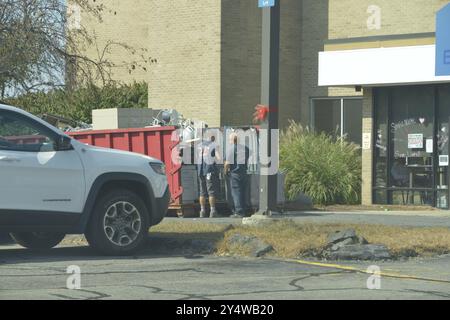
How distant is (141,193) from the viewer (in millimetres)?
12281

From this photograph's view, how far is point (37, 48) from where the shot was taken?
21.6m

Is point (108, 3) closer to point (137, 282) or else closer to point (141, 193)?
point (141, 193)

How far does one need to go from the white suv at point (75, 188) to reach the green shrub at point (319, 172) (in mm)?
11614

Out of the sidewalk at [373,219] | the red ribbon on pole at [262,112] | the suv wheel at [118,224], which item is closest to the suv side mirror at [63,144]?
the suv wheel at [118,224]

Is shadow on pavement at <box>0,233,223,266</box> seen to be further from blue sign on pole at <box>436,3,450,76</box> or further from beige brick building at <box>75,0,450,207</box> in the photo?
beige brick building at <box>75,0,450,207</box>

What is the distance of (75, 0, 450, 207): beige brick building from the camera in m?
23.1

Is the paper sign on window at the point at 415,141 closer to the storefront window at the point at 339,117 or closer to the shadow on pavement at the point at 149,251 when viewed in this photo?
the storefront window at the point at 339,117

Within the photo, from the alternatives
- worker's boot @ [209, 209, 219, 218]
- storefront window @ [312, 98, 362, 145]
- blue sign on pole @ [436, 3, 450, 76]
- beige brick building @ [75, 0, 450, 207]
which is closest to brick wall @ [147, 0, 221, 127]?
beige brick building @ [75, 0, 450, 207]

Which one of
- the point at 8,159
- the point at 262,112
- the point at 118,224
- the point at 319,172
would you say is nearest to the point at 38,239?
the point at 118,224

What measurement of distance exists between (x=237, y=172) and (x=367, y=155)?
20.7ft

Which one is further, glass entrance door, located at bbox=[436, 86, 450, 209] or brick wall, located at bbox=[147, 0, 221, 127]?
brick wall, located at bbox=[147, 0, 221, 127]

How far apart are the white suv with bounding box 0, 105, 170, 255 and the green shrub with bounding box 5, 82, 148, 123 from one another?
1333 cm

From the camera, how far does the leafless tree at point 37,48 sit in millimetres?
20922

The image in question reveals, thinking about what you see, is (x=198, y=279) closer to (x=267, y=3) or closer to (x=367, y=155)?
(x=267, y=3)
